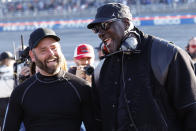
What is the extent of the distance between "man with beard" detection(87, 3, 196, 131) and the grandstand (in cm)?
2225

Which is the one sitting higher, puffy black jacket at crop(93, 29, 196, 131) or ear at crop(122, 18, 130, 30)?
ear at crop(122, 18, 130, 30)

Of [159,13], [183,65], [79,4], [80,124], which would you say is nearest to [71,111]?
[80,124]

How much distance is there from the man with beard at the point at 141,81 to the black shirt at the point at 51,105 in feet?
0.85

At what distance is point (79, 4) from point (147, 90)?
95.3 ft

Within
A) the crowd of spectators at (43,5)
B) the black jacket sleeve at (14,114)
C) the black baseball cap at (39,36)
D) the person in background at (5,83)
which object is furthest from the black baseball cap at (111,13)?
the crowd of spectators at (43,5)

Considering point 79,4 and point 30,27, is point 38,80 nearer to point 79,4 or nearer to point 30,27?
point 30,27

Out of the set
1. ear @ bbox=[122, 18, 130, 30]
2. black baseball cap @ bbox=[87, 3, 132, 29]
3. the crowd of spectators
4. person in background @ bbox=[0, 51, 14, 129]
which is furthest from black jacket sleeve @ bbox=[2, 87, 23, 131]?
the crowd of spectators

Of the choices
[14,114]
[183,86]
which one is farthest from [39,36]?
[183,86]

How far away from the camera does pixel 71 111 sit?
3.07 m

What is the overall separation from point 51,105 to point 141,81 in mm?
731

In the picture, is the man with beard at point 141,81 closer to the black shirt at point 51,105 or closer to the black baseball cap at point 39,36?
the black shirt at point 51,105

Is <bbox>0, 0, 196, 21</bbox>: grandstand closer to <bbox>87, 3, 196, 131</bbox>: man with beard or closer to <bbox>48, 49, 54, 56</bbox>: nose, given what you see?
<bbox>48, 49, 54, 56</bbox>: nose

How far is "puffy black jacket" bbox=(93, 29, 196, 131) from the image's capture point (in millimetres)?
2613

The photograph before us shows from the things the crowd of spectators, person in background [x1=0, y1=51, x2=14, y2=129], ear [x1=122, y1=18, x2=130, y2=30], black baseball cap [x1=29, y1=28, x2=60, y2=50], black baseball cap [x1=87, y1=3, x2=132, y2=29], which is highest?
black baseball cap [x1=87, y1=3, x2=132, y2=29]
